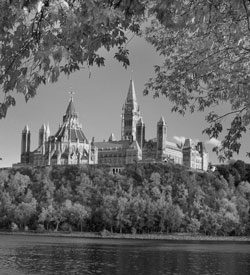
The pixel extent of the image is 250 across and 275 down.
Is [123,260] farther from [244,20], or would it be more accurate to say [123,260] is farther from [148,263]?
[244,20]

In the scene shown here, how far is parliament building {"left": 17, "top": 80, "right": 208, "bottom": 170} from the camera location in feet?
520

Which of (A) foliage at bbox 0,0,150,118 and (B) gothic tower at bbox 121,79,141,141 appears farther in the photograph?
(B) gothic tower at bbox 121,79,141,141

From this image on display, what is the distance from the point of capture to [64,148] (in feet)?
531

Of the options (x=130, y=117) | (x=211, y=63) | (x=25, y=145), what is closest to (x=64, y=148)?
(x=25, y=145)

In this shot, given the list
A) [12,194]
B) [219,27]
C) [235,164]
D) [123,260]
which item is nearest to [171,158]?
[235,164]

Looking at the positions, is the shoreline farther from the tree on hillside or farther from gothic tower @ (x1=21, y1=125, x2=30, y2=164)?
the tree on hillside

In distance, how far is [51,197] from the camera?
120 m

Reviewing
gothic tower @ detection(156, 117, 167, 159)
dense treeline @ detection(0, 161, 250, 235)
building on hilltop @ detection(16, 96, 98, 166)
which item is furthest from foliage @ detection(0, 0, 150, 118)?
gothic tower @ detection(156, 117, 167, 159)

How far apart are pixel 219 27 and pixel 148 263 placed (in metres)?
38.6

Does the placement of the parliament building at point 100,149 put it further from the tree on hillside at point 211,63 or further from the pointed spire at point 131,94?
the tree on hillside at point 211,63

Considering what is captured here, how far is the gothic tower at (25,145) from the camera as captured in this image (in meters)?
174

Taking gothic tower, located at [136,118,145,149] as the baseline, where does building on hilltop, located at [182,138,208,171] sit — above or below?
below

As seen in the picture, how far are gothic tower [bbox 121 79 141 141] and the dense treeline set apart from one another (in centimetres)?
5250

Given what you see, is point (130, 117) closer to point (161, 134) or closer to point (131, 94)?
point (131, 94)
